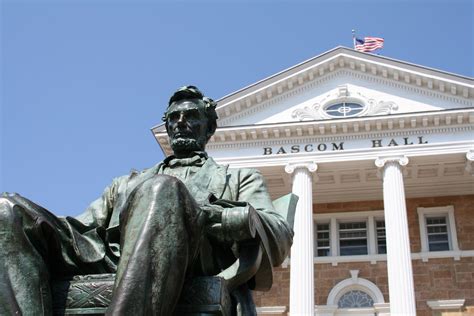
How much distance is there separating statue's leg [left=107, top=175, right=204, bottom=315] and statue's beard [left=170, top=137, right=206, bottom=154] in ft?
2.19

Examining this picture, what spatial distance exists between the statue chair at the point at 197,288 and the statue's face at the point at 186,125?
70 cm

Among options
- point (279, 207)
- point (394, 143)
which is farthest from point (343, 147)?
point (279, 207)

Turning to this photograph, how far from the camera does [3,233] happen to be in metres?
2.35

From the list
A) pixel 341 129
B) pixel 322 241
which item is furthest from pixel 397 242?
pixel 322 241

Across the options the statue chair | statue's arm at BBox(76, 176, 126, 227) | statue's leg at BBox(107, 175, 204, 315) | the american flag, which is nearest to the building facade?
the american flag

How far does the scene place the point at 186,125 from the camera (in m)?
3.12

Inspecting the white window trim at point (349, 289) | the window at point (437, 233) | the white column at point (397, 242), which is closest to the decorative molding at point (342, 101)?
the white column at point (397, 242)

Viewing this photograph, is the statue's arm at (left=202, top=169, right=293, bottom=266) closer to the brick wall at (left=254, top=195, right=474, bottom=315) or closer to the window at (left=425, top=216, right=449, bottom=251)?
the brick wall at (left=254, top=195, right=474, bottom=315)

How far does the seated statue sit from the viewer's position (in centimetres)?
220

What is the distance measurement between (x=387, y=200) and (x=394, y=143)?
233 centimetres

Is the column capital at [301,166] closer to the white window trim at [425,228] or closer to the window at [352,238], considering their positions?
the window at [352,238]

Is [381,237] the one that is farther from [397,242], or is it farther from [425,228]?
[397,242]

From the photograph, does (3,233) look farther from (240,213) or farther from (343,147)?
(343,147)

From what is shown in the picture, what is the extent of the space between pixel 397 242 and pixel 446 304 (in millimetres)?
4383
